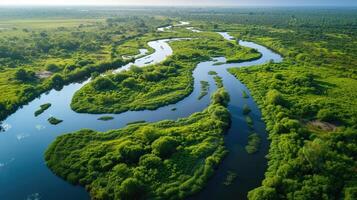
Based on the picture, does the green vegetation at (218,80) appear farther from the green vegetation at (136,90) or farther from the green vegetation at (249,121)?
the green vegetation at (249,121)

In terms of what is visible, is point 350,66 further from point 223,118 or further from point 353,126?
point 223,118

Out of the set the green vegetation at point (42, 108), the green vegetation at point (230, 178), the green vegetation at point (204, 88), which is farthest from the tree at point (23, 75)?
the green vegetation at point (230, 178)

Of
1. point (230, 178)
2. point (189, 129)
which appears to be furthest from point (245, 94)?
point (230, 178)

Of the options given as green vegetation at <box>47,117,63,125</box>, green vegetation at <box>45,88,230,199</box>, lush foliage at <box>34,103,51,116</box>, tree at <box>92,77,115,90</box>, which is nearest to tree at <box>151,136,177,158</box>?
green vegetation at <box>45,88,230,199</box>

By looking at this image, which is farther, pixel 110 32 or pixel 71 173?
pixel 110 32

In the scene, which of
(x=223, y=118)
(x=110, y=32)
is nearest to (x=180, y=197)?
(x=223, y=118)

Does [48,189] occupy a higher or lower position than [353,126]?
lower

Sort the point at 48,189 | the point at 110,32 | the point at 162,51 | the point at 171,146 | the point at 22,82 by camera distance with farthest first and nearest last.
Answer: the point at 110,32, the point at 162,51, the point at 22,82, the point at 171,146, the point at 48,189
